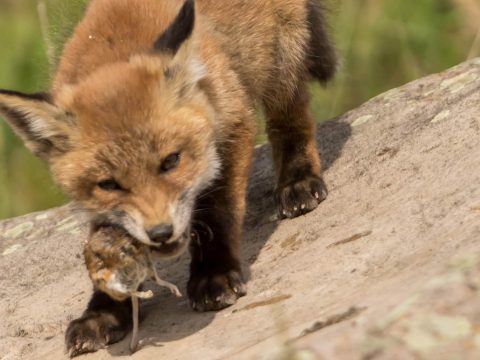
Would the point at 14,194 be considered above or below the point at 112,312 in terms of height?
below

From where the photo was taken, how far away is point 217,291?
12.9 ft

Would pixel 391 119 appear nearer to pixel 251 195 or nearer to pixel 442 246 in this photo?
pixel 251 195

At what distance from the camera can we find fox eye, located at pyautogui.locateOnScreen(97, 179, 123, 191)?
3751 mm

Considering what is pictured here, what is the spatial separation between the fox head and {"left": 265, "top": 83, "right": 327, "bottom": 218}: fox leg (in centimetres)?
76

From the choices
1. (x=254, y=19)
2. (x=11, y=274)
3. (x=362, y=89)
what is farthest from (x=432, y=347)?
(x=362, y=89)

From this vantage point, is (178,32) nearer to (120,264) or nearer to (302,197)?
(120,264)

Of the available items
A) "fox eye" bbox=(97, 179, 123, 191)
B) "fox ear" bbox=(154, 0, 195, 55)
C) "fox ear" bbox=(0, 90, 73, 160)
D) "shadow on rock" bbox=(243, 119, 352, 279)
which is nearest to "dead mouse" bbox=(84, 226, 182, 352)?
"fox eye" bbox=(97, 179, 123, 191)

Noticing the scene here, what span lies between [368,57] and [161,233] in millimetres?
4191

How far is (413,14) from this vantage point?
7.40 m

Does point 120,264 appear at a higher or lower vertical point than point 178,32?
lower

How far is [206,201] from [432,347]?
1.88 m

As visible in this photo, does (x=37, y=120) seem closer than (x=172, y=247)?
No

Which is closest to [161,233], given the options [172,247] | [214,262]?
[172,247]

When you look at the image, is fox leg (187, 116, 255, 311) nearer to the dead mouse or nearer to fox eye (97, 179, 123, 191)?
the dead mouse
